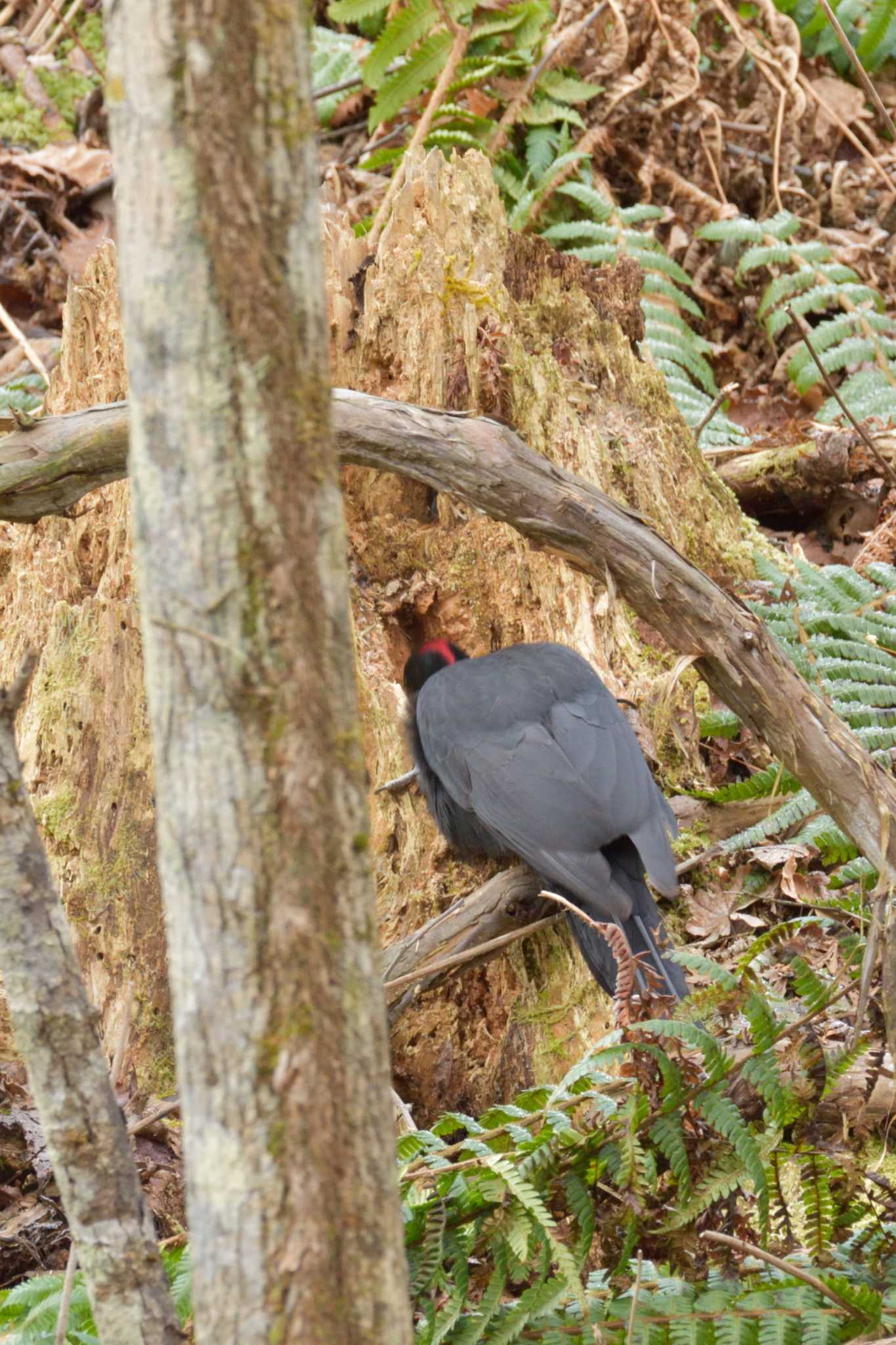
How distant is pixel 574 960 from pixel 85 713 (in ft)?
5.03

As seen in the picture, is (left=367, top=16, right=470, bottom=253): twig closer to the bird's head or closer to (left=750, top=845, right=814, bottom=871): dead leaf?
the bird's head

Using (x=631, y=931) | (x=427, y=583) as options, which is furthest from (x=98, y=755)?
(x=631, y=931)

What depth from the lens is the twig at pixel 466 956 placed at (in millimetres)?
2961

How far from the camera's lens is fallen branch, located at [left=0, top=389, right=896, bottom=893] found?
245cm

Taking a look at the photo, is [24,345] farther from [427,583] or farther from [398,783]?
[398,783]

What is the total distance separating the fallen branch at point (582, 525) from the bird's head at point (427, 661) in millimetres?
955

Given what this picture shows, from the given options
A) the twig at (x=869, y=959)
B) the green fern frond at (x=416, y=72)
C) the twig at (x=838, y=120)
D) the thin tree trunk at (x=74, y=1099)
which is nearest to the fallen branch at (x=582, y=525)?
the twig at (x=869, y=959)

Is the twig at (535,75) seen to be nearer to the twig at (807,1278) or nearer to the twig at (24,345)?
the twig at (24,345)

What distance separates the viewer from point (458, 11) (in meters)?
6.26

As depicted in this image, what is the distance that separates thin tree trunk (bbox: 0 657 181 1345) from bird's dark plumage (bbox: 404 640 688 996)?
5.31 feet

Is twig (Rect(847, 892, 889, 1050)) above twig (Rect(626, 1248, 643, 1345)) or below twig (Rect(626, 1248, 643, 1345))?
above

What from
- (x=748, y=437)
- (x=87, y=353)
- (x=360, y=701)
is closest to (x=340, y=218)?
(x=87, y=353)

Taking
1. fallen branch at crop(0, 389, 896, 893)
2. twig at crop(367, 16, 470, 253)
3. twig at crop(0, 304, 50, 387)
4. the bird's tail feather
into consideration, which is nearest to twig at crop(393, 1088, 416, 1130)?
the bird's tail feather

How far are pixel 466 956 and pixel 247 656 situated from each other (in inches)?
82.0
